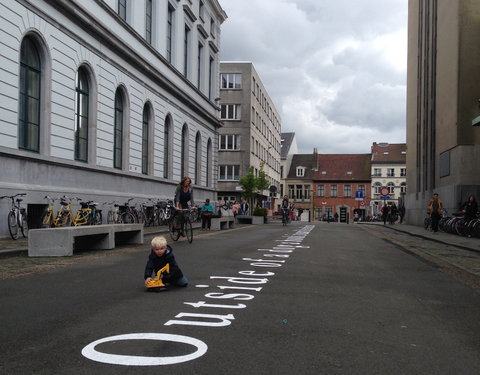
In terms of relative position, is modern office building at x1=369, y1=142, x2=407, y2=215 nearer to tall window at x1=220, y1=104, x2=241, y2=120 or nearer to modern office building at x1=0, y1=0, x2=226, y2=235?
tall window at x1=220, y1=104, x2=241, y2=120

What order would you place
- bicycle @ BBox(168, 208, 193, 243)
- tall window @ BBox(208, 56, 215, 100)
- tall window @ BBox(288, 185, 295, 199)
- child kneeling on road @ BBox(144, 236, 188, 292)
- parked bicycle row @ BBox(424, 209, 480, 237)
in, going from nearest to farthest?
child kneeling on road @ BBox(144, 236, 188, 292), bicycle @ BBox(168, 208, 193, 243), parked bicycle row @ BBox(424, 209, 480, 237), tall window @ BBox(208, 56, 215, 100), tall window @ BBox(288, 185, 295, 199)

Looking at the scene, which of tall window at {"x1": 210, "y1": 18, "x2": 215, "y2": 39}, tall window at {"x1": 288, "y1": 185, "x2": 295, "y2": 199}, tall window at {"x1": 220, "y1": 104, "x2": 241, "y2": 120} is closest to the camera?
tall window at {"x1": 210, "y1": 18, "x2": 215, "y2": 39}

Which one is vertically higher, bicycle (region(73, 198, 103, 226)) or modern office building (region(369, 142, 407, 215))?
modern office building (region(369, 142, 407, 215))

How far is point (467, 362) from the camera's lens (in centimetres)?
368

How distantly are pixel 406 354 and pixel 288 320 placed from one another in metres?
1.24

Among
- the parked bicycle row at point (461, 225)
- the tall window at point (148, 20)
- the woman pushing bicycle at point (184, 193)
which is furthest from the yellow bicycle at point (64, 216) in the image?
the parked bicycle row at point (461, 225)

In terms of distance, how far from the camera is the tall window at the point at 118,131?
875 inches

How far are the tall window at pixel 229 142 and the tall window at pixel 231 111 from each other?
2.09 m

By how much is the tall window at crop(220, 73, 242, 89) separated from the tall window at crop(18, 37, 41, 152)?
46.5 m

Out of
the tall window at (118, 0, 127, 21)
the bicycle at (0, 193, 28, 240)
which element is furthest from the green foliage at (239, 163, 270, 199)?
the bicycle at (0, 193, 28, 240)

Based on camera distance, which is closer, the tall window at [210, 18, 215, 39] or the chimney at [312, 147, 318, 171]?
the tall window at [210, 18, 215, 39]

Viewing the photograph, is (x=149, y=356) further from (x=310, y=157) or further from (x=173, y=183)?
(x=310, y=157)

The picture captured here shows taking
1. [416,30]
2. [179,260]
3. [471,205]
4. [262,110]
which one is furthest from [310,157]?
[179,260]

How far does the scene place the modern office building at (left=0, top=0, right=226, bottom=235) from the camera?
587 inches
